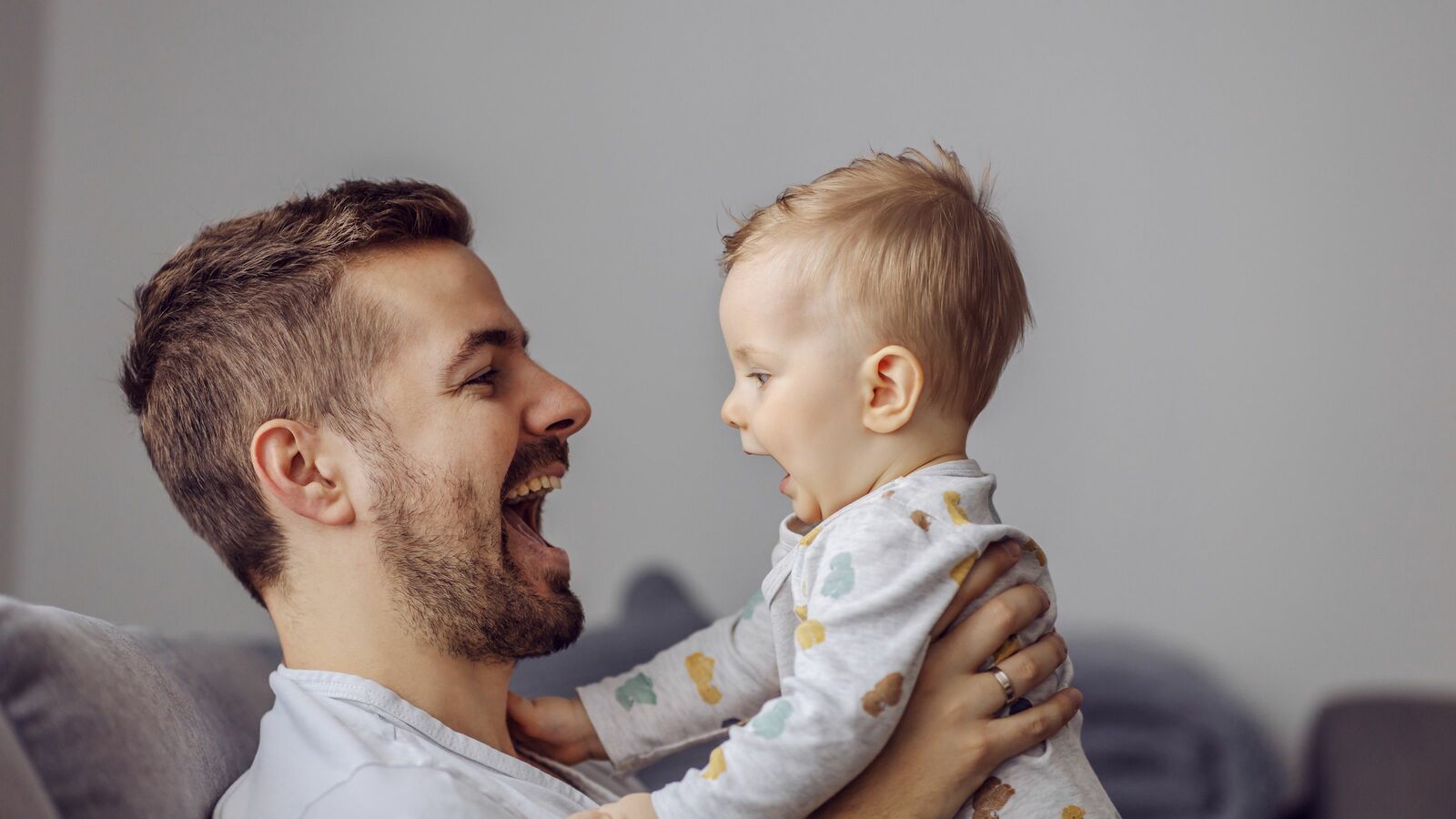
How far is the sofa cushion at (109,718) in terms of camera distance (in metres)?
1.12

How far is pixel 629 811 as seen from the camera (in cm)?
110

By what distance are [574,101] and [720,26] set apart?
0.35 meters

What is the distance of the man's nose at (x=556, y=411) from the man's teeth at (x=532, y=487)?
6cm

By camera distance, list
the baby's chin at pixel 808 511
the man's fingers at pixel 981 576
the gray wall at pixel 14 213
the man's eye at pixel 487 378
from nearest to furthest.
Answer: the man's fingers at pixel 981 576 → the baby's chin at pixel 808 511 → the man's eye at pixel 487 378 → the gray wall at pixel 14 213

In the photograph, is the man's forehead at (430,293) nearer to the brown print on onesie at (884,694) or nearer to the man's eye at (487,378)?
the man's eye at (487,378)

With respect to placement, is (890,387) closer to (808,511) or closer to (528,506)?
(808,511)

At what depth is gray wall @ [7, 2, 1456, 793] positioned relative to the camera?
2348 mm

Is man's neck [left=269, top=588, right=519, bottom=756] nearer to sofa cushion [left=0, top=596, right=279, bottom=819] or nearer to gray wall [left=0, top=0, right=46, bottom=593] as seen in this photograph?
sofa cushion [left=0, top=596, right=279, bottom=819]

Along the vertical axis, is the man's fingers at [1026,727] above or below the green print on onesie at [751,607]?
below

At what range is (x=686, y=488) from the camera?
8.34 feet

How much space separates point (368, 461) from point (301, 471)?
0.07 metres

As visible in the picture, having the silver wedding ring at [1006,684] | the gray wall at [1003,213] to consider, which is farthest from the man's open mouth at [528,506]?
the gray wall at [1003,213]

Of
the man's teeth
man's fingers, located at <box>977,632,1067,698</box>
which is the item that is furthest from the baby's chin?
the man's teeth

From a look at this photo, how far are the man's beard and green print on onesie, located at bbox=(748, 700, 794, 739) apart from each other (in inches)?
16.7
